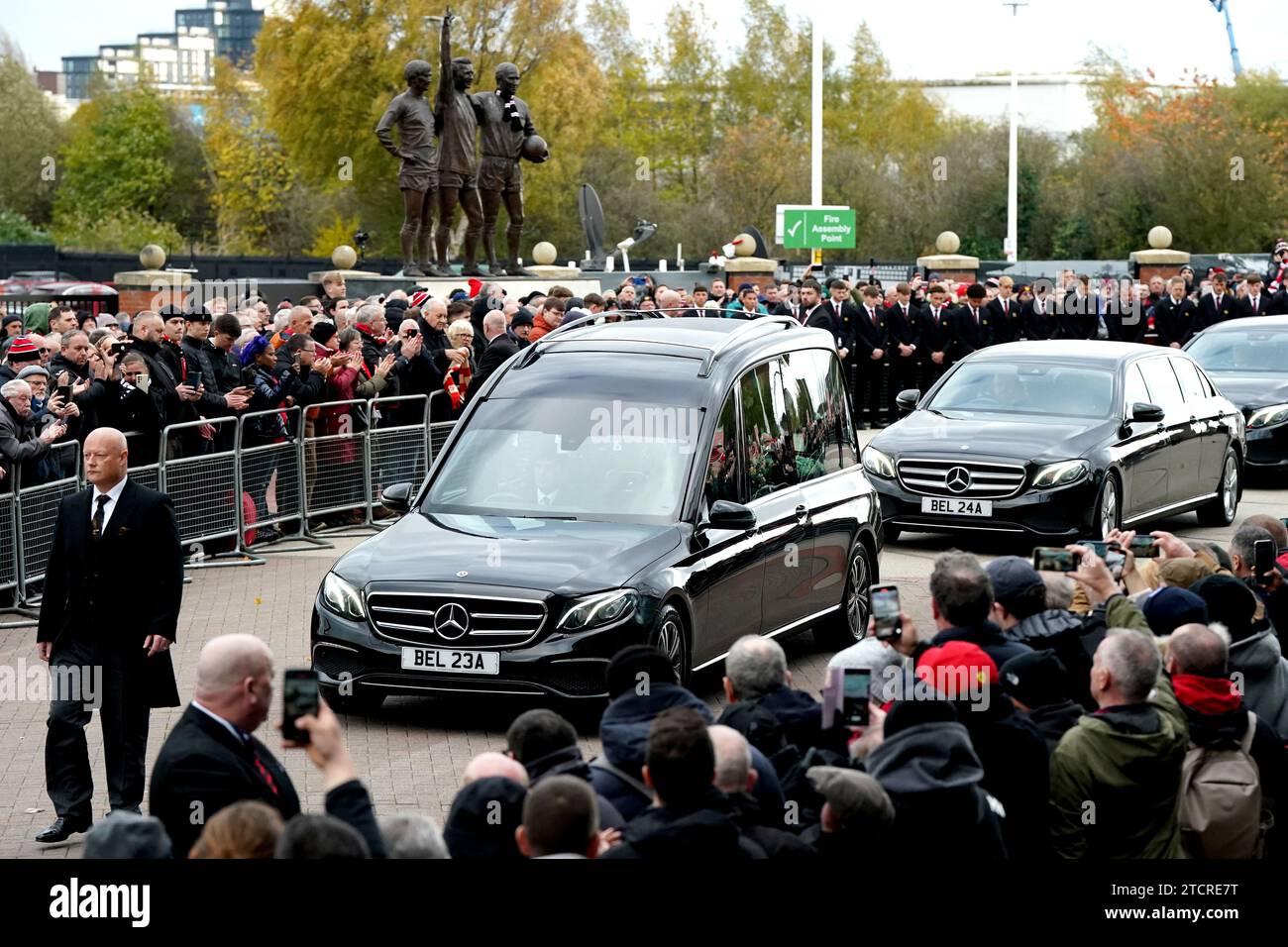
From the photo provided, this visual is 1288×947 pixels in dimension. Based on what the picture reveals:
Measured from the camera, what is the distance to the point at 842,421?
12.8 metres

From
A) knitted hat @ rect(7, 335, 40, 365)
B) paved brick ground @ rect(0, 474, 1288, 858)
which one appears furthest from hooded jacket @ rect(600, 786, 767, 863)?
knitted hat @ rect(7, 335, 40, 365)

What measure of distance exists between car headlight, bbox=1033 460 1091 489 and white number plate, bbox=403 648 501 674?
6842mm

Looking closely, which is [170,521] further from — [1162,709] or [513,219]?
[513,219]

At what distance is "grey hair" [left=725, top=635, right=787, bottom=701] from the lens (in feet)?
21.6

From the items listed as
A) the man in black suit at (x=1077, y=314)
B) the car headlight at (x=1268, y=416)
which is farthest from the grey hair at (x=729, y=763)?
the man in black suit at (x=1077, y=314)

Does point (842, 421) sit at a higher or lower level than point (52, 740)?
higher

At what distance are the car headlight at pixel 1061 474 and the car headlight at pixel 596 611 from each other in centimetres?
639

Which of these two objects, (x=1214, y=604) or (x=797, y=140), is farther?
(x=797, y=140)

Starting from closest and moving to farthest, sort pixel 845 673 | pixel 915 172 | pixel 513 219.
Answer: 1. pixel 845 673
2. pixel 513 219
3. pixel 915 172

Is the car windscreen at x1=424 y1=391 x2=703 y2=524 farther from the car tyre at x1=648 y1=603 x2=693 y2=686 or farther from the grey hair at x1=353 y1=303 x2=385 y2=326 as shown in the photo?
the grey hair at x1=353 y1=303 x2=385 y2=326

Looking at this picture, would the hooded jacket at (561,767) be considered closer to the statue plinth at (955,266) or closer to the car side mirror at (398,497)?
the car side mirror at (398,497)

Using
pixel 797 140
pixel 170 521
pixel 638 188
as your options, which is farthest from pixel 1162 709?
pixel 797 140

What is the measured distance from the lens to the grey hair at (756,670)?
21.6ft
